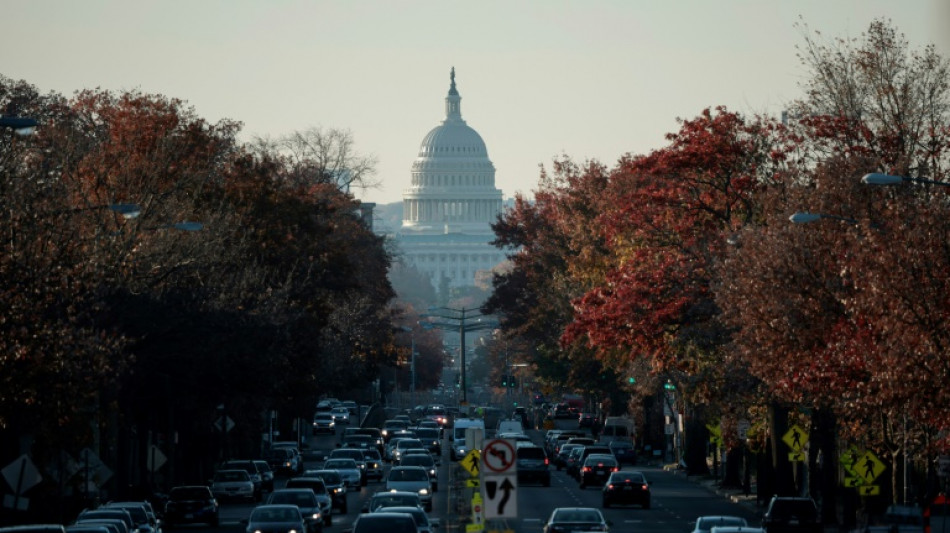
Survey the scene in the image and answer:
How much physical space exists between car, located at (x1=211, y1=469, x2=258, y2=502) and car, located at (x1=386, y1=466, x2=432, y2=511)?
215 inches

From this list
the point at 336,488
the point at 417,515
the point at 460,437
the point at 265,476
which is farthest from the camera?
the point at 460,437

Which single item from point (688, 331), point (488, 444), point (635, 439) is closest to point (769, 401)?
point (688, 331)

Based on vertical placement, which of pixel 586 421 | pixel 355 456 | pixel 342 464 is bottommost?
pixel 342 464

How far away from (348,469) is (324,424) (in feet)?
176

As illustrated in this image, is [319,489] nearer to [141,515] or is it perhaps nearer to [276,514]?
[141,515]

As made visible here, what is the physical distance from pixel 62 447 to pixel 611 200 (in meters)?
36.2

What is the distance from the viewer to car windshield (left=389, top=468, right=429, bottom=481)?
2534 inches

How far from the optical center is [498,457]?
2964 centimetres

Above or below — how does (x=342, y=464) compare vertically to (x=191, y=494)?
above

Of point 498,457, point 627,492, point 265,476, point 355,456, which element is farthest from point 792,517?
point 355,456

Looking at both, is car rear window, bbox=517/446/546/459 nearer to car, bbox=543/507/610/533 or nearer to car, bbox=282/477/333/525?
car, bbox=282/477/333/525

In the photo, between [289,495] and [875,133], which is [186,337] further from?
[875,133]

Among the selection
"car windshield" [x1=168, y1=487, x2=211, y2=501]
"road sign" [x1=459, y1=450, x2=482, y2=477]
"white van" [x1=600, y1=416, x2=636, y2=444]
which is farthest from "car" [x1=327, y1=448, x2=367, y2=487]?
"road sign" [x1=459, y1=450, x2=482, y2=477]

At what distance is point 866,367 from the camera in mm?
38688
